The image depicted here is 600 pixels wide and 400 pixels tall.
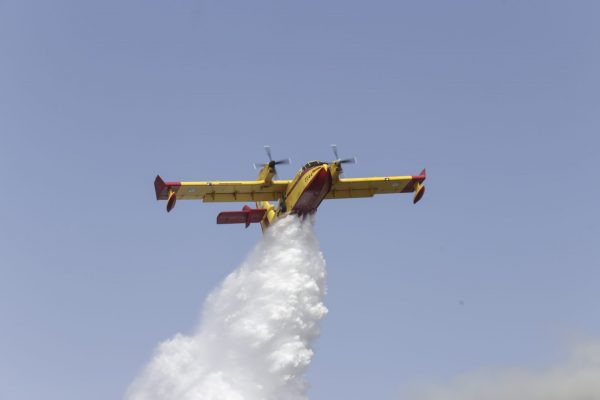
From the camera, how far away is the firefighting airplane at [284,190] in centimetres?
6150

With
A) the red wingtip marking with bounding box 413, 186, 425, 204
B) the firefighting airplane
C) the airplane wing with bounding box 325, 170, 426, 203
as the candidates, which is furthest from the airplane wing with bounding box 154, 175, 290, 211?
the red wingtip marking with bounding box 413, 186, 425, 204

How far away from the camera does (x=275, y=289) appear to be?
63.8m

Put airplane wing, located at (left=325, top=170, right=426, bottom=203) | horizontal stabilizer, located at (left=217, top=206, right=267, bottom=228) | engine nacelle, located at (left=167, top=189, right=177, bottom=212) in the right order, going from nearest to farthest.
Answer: engine nacelle, located at (left=167, top=189, right=177, bottom=212) → airplane wing, located at (left=325, top=170, right=426, bottom=203) → horizontal stabilizer, located at (left=217, top=206, right=267, bottom=228)

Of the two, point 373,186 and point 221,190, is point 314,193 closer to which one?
point 221,190

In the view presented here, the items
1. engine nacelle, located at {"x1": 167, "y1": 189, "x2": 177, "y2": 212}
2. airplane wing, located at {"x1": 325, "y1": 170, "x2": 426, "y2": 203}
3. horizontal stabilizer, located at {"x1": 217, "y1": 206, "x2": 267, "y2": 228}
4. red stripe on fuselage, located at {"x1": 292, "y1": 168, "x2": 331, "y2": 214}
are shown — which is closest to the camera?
red stripe on fuselage, located at {"x1": 292, "y1": 168, "x2": 331, "y2": 214}

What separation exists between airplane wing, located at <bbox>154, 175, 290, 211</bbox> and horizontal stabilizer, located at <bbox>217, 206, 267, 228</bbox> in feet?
8.01

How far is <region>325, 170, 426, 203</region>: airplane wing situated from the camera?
66.0m

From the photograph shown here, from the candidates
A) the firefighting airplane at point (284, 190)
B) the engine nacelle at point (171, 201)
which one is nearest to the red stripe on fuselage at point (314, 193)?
the firefighting airplane at point (284, 190)

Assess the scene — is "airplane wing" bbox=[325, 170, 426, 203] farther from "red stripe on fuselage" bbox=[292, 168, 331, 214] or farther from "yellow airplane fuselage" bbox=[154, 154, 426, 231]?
"red stripe on fuselage" bbox=[292, 168, 331, 214]

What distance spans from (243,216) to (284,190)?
175 inches

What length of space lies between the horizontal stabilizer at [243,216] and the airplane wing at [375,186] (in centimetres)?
441

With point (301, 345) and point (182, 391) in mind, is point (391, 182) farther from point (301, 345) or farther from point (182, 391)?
point (182, 391)

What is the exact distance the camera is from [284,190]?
64.3m

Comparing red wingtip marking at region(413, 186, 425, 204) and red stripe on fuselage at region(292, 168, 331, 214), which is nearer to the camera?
red stripe on fuselage at region(292, 168, 331, 214)
